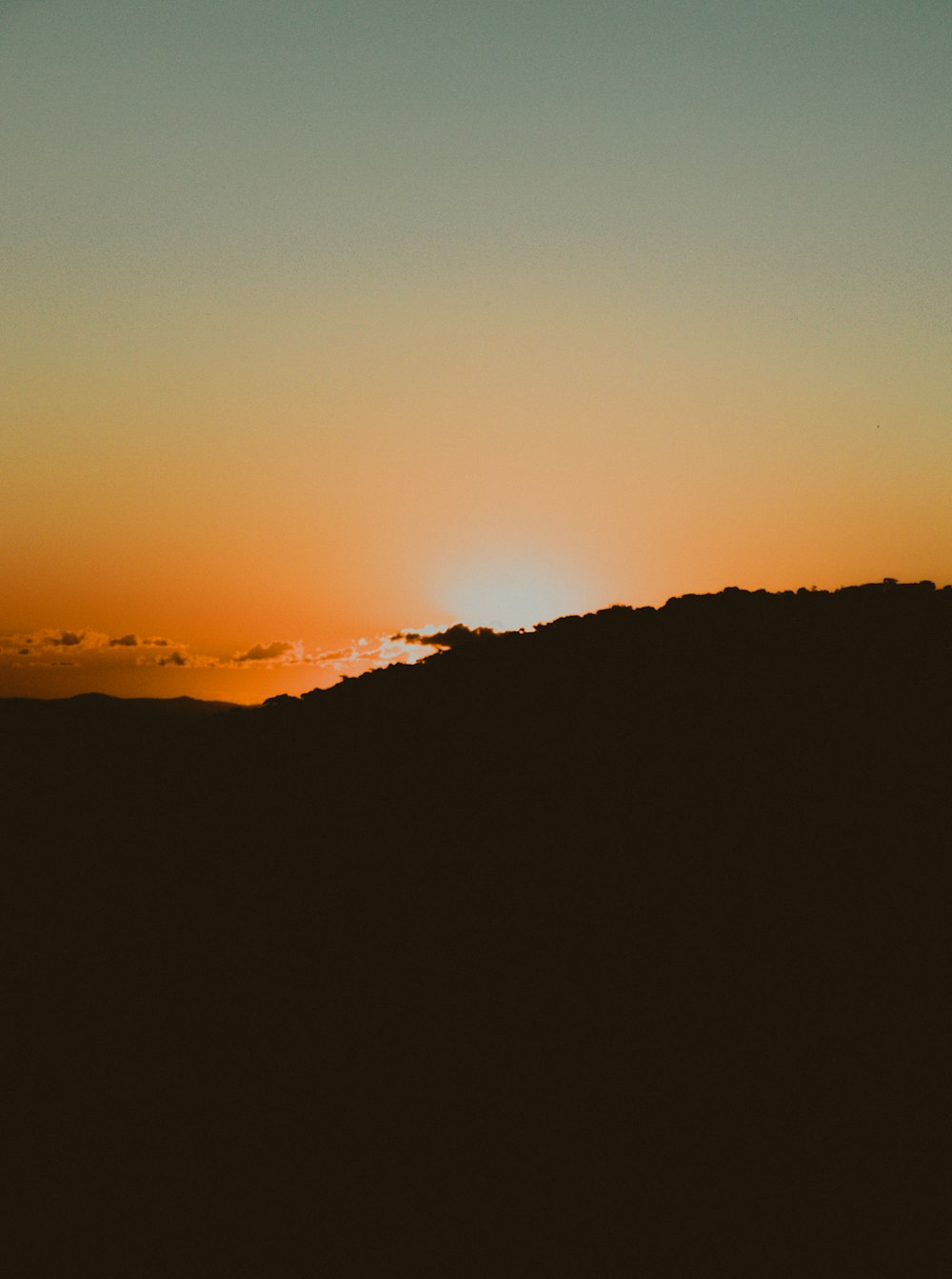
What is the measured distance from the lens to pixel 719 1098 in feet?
73.6

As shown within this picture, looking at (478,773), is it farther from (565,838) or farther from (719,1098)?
(719,1098)

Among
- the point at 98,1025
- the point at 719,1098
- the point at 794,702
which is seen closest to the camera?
the point at 719,1098

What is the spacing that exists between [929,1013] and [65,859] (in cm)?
2156

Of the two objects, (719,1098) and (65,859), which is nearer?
(719,1098)

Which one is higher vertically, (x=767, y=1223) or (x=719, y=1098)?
(x=719, y=1098)

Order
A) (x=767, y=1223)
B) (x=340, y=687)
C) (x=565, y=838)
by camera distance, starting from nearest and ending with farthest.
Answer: (x=767, y=1223) → (x=565, y=838) → (x=340, y=687)

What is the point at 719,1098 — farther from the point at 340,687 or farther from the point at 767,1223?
the point at 340,687

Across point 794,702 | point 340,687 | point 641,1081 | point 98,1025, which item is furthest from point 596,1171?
point 340,687

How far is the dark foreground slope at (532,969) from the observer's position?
21000 mm

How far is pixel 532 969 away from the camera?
2572 centimetres

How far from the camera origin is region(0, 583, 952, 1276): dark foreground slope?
21000 millimetres

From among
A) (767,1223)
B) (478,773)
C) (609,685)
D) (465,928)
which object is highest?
(609,685)

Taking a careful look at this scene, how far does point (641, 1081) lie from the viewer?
22.9 m

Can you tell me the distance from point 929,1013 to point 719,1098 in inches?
171
